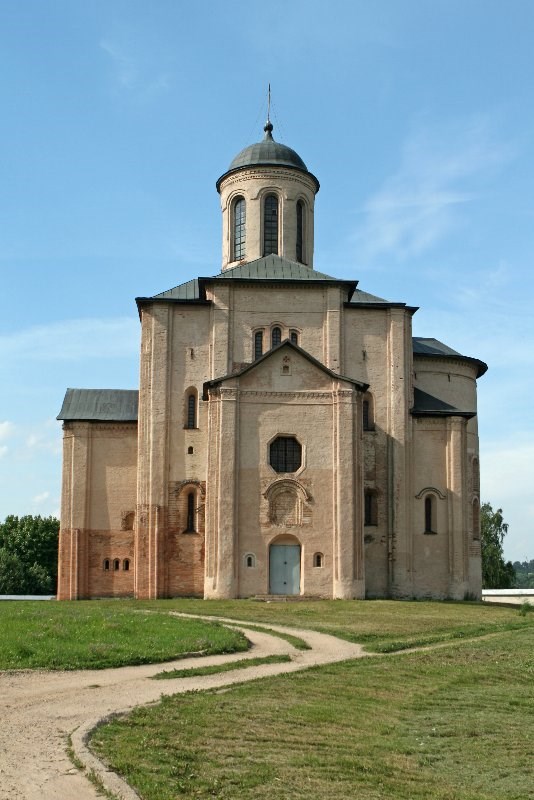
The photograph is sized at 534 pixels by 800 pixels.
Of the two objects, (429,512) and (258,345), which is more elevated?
(258,345)

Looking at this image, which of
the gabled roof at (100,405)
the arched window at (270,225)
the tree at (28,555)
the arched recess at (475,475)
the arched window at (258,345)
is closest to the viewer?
the arched window at (258,345)

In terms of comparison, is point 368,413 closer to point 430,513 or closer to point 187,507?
point 430,513

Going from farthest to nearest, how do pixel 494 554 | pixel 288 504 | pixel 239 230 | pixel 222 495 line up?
pixel 494 554 → pixel 239 230 → pixel 288 504 → pixel 222 495

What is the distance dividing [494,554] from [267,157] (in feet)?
114

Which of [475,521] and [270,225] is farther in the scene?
[270,225]

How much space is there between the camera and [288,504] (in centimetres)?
3397

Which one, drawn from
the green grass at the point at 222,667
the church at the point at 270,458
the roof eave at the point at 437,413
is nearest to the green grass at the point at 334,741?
the green grass at the point at 222,667

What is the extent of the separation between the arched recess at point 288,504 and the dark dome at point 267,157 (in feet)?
56.3

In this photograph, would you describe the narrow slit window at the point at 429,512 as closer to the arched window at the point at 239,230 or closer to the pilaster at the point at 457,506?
the pilaster at the point at 457,506

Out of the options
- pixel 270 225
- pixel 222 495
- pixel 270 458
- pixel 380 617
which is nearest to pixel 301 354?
pixel 270 458

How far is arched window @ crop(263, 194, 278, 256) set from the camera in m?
42.6

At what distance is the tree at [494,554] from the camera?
63.9m

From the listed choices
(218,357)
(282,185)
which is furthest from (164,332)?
(282,185)

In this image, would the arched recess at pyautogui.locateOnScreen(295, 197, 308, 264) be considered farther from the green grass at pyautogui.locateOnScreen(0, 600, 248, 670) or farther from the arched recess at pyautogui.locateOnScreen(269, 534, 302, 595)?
the green grass at pyautogui.locateOnScreen(0, 600, 248, 670)
